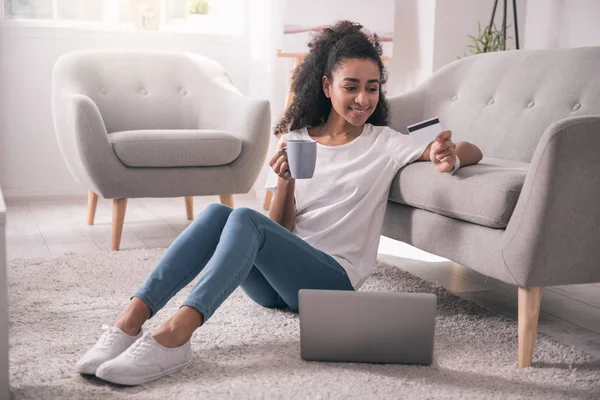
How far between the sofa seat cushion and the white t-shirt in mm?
1012

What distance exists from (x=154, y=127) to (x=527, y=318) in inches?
89.6

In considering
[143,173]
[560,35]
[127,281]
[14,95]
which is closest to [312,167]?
[127,281]

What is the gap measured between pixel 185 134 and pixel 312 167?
1426 millimetres

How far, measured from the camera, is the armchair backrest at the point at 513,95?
236 centimetres

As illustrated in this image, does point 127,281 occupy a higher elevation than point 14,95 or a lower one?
lower

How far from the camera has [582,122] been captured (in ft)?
5.38

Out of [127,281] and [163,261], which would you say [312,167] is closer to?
[163,261]

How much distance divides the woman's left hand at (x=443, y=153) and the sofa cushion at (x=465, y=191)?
6 cm

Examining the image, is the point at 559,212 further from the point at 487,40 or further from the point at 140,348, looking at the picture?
the point at 487,40

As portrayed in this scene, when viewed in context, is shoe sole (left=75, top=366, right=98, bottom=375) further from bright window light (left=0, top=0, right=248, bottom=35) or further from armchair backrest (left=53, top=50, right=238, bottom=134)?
bright window light (left=0, top=0, right=248, bottom=35)

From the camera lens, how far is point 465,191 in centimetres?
188

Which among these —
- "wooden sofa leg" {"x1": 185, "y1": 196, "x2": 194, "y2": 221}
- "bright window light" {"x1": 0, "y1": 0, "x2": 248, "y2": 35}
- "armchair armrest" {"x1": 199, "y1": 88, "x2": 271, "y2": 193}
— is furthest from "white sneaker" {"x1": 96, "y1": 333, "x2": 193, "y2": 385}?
"bright window light" {"x1": 0, "y1": 0, "x2": 248, "y2": 35}

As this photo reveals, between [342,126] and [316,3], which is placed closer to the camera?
[342,126]

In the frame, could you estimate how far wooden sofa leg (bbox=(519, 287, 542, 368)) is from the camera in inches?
67.7
